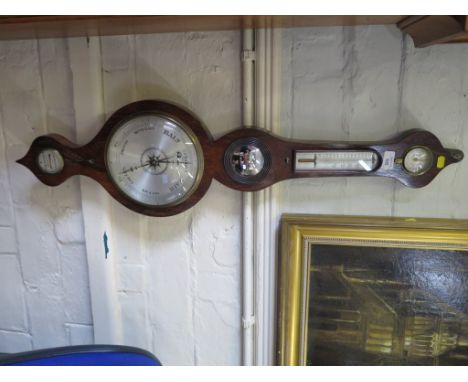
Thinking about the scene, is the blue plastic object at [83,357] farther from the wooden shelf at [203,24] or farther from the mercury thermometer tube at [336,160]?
the wooden shelf at [203,24]

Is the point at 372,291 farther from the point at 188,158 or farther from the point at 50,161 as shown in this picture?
the point at 50,161

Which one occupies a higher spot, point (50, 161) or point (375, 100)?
point (375, 100)

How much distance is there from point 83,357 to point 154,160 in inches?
21.4

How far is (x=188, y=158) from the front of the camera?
2.98ft

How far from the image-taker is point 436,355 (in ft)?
3.17

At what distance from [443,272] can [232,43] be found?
0.83 metres

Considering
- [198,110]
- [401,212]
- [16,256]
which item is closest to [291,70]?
[198,110]

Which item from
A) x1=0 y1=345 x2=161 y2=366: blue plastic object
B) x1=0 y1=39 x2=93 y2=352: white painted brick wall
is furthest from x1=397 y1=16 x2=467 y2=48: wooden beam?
x1=0 y1=345 x2=161 y2=366: blue plastic object

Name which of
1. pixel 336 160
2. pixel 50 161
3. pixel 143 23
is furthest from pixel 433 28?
pixel 50 161

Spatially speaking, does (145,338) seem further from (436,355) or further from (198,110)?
(436,355)

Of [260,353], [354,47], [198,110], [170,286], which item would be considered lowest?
[260,353]

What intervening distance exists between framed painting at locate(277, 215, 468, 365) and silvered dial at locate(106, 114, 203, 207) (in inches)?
11.8

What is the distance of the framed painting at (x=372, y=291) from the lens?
910 mm

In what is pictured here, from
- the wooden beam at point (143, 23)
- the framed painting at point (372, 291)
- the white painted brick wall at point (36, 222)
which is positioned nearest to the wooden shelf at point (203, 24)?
the wooden beam at point (143, 23)
